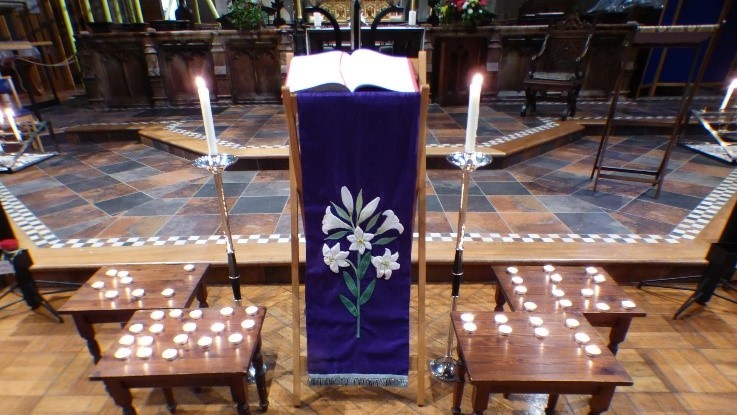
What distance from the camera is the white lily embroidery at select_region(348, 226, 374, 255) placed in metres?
1.53

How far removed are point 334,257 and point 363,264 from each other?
113mm

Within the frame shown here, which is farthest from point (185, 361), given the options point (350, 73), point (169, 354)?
point (350, 73)

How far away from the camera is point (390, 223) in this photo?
151 centimetres

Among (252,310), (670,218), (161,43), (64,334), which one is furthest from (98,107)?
(670,218)

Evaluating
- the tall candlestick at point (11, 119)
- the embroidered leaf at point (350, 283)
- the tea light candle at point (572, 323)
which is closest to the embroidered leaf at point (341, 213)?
the embroidered leaf at point (350, 283)

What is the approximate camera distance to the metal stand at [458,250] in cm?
141

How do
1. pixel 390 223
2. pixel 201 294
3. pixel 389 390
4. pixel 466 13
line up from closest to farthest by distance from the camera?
pixel 390 223 < pixel 389 390 < pixel 201 294 < pixel 466 13

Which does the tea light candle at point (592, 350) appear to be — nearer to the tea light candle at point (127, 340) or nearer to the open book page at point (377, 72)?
the open book page at point (377, 72)

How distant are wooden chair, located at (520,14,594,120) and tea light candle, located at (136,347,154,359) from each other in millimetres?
5009

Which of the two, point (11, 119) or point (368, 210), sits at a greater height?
point (368, 210)

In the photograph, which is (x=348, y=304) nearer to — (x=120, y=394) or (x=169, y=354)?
(x=169, y=354)

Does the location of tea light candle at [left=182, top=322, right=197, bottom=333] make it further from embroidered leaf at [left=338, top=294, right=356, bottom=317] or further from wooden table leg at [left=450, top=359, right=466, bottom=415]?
wooden table leg at [left=450, top=359, right=466, bottom=415]

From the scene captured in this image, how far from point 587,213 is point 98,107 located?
6717mm

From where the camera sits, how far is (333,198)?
150 centimetres
